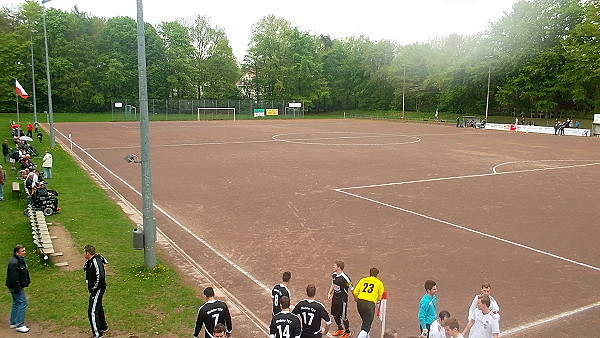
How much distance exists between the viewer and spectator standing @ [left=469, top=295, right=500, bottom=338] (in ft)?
22.2

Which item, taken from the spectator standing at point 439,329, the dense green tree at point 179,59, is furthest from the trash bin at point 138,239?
the dense green tree at point 179,59

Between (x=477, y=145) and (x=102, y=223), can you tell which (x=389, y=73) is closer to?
(x=477, y=145)

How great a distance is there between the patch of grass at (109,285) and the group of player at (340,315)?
1.68 metres

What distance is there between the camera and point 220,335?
601 centimetres

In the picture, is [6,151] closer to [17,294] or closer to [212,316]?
[17,294]

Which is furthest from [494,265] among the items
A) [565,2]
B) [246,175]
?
[565,2]

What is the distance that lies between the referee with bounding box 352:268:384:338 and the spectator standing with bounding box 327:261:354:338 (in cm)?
28

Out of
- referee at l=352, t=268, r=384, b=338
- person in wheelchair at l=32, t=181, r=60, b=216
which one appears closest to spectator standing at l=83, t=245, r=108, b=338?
referee at l=352, t=268, r=384, b=338

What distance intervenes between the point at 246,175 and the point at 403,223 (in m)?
10.5

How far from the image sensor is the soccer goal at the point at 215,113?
83625 mm

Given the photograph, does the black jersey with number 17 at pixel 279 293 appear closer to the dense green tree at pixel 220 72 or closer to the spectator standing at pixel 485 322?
the spectator standing at pixel 485 322

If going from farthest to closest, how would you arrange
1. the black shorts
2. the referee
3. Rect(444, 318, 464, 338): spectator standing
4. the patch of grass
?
the patch of grass < the black shorts < the referee < Rect(444, 318, 464, 338): spectator standing

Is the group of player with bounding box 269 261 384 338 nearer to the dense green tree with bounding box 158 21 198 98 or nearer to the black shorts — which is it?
the black shorts

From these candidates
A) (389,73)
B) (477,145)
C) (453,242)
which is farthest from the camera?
(389,73)
